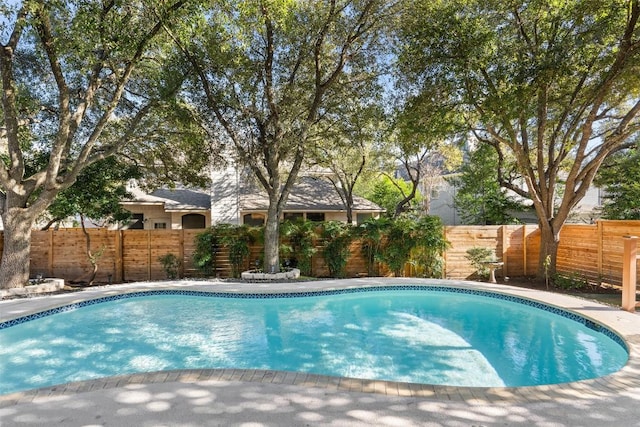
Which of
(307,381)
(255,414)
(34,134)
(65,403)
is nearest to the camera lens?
(255,414)

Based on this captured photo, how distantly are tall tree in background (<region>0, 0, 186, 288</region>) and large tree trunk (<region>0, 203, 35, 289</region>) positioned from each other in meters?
0.02

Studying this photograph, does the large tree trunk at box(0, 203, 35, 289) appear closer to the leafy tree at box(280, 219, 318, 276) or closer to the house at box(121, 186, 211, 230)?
the leafy tree at box(280, 219, 318, 276)

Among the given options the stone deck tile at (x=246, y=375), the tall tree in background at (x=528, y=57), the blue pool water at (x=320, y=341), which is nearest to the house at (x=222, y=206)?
the blue pool water at (x=320, y=341)

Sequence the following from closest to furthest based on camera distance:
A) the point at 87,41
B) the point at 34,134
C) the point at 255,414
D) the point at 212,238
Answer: the point at 255,414 → the point at 87,41 → the point at 34,134 → the point at 212,238

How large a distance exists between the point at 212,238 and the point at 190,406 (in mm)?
9210

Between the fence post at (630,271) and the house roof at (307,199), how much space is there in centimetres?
1391

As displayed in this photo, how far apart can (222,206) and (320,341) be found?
13.6 m

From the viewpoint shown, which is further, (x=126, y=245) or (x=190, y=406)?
(x=126, y=245)

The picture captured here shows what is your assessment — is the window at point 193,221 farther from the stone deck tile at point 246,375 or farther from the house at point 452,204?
the stone deck tile at point 246,375

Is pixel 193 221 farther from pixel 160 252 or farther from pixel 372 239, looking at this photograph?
pixel 372 239

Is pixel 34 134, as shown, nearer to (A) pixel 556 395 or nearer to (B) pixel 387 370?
(B) pixel 387 370

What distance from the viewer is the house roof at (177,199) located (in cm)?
1897

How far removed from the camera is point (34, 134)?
1157cm

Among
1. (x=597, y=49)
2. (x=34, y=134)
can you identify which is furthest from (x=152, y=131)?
(x=597, y=49)
